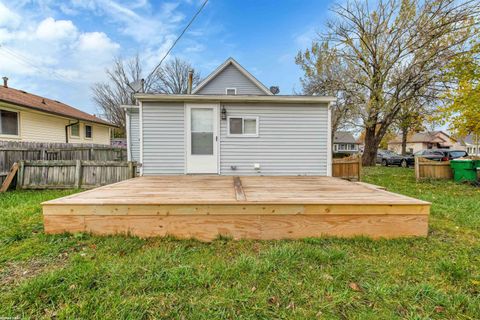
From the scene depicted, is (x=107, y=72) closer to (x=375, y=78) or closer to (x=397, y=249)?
(x=375, y=78)

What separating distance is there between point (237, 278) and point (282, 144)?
14.5ft

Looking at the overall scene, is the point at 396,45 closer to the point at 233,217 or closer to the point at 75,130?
the point at 233,217

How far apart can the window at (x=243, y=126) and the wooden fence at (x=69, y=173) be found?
288 cm

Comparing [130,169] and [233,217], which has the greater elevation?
[130,169]

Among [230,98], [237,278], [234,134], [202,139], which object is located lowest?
[237,278]

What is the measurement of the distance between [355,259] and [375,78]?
1309 cm

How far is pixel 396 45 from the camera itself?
11820 millimetres

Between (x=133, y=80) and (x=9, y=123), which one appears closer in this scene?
(x=9, y=123)

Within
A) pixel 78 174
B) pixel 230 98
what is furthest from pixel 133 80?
pixel 230 98

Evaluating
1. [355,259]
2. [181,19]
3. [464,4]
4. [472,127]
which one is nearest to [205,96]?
[181,19]

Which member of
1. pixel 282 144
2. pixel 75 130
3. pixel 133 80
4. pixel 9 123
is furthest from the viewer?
pixel 133 80

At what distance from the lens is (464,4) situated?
9.30m

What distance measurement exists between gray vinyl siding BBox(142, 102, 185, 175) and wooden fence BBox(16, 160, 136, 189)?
89 cm

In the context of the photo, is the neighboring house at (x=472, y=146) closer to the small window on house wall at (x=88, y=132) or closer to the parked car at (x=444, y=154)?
the parked car at (x=444, y=154)
